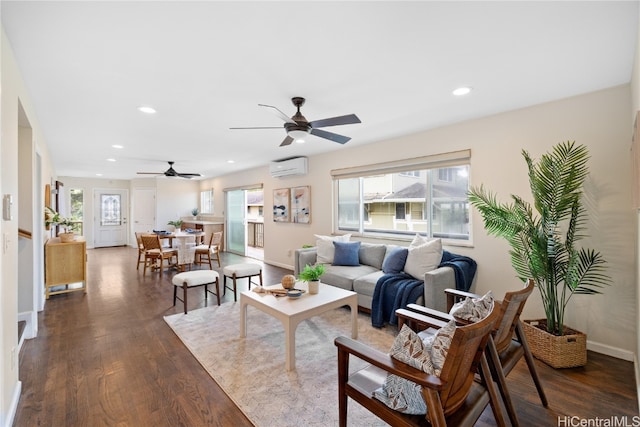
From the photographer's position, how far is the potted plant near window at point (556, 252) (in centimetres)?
248

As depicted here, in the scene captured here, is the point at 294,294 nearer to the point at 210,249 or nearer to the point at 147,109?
the point at 147,109

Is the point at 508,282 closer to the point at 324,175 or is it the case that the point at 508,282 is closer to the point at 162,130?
the point at 324,175

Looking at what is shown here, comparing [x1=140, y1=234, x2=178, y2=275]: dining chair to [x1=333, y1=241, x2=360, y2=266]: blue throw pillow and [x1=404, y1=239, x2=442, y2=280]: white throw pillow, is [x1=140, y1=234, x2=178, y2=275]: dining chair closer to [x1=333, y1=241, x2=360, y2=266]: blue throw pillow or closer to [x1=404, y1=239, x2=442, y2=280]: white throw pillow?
[x1=333, y1=241, x2=360, y2=266]: blue throw pillow

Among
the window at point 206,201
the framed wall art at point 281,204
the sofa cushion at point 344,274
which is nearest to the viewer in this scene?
the sofa cushion at point 344,274

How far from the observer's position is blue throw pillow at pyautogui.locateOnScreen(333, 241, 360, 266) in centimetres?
426

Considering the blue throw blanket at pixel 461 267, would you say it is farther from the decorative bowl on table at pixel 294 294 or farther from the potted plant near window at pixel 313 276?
the decorative bowl on table at pixel 294 294

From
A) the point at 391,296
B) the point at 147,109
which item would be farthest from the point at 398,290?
the point at 147,109

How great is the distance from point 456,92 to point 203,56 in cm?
217

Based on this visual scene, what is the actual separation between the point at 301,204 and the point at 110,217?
7.75m

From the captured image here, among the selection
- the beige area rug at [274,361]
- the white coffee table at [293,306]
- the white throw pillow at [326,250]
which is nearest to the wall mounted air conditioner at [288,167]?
the white throw pillow at [326,250]

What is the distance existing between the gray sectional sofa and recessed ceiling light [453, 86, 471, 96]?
1.75 m

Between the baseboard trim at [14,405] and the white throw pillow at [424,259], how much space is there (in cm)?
340

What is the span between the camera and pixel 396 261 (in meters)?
3.69

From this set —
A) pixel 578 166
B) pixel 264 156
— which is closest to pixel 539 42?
pixel 578 166
